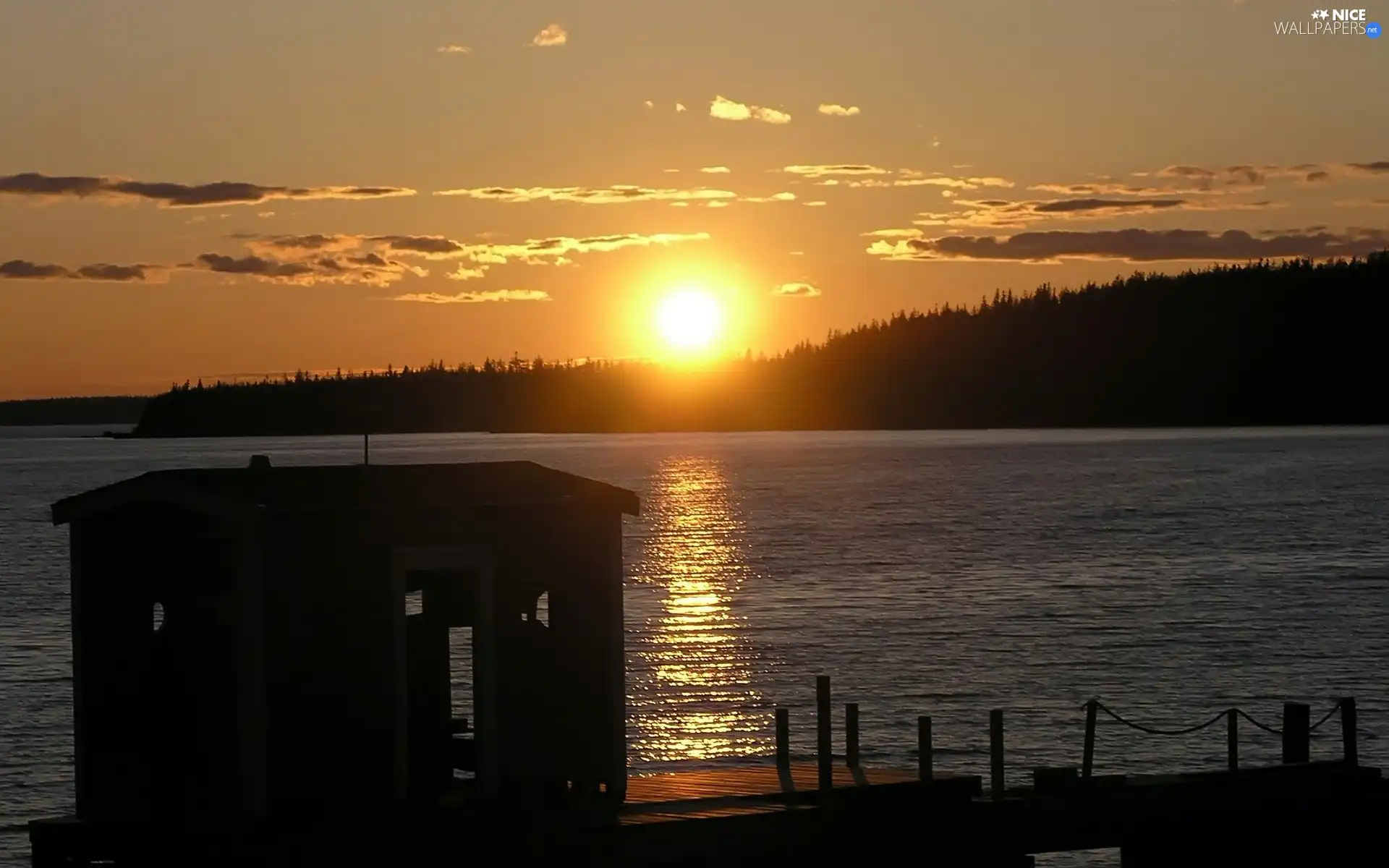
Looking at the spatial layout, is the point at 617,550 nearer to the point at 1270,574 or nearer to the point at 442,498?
the point at 442,498

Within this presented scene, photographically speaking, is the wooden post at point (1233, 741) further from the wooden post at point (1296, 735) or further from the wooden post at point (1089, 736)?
the wooden post at point (1089, 736)

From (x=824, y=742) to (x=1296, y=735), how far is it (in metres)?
7.45

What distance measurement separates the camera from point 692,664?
61875mm

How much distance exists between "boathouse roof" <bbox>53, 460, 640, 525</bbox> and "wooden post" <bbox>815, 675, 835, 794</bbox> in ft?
12.1

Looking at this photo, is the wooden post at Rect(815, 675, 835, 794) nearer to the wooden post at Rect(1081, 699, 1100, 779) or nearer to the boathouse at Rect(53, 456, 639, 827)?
the boathouse at Rect(53, 456, 639, 827)

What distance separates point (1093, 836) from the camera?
22078 millimetres

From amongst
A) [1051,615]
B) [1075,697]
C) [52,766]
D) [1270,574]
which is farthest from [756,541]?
[52,766]

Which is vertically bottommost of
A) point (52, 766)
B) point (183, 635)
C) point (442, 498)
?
point (52, 766)

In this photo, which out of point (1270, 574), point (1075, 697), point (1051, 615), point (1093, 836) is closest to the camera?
point (1093, 836)

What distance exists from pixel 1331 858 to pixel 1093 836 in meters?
3.46

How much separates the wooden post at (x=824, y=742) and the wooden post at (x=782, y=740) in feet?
1.41

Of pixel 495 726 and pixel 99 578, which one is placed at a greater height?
pixel 99 578

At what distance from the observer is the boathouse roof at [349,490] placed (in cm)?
1788

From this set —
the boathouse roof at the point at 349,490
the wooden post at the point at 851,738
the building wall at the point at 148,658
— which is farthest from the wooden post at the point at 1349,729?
the building wall at the point at 148,658
